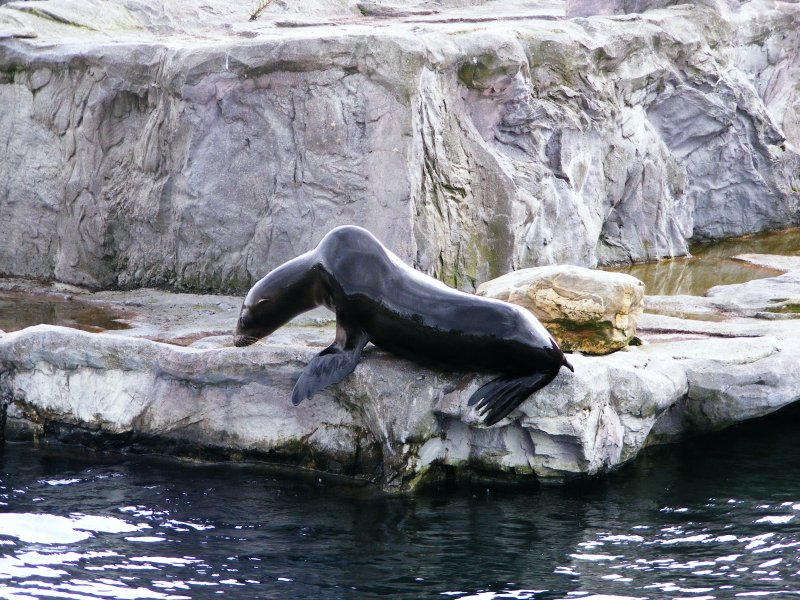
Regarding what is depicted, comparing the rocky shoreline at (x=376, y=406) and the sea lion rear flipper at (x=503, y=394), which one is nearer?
the sea lion rear flipper at (x=503, y=394)

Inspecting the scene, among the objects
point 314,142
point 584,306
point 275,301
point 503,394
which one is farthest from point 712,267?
point 503,394

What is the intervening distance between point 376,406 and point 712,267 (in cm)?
646

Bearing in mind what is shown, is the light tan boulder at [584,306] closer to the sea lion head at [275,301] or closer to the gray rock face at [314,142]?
the sea lion head at [275,301]

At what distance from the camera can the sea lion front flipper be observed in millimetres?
5699

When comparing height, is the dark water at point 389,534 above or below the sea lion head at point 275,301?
below

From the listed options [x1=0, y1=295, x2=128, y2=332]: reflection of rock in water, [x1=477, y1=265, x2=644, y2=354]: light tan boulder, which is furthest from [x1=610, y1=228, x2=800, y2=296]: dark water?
[x1=0, y1=295, x2=128, y2=332]: reflection of rock in water

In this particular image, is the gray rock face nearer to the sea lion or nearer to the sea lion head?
the sea lion head

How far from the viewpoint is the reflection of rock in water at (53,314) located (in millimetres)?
8039

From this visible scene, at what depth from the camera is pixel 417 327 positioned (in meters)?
5.90

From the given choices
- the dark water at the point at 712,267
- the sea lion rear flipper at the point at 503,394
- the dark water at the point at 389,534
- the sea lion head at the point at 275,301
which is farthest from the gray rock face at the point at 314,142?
the dark water at the point at 389,534

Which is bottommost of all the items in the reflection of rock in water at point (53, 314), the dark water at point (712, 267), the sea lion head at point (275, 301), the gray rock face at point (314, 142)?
the reflection of rock in water at point (53, 314)

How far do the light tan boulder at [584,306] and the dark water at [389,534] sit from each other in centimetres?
96

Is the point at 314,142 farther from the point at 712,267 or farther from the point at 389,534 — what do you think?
the point at 712,267

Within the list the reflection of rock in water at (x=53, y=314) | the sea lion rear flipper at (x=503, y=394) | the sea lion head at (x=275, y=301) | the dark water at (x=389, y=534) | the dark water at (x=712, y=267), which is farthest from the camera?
the dark water at (x=712, y=267)
